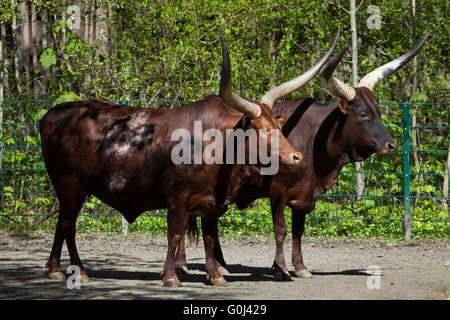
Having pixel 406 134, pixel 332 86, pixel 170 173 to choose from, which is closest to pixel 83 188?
pixel 170 173

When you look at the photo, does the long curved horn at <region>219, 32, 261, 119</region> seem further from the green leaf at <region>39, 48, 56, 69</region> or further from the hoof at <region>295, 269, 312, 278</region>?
the green leaf at <region>39, 48, 56, 69</region>

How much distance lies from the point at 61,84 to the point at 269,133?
6885mm

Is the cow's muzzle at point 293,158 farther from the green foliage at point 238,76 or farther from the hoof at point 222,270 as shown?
the green foliage at point 238,76

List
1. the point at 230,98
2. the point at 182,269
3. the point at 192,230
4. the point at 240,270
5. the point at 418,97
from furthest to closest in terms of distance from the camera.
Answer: the point at 418,97, the point at 192,230, the point at 240,270, the point at 182,269, the point at 230,98

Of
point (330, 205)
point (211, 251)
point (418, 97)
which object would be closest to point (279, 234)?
point (211, 251)

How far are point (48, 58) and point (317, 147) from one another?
250 inches

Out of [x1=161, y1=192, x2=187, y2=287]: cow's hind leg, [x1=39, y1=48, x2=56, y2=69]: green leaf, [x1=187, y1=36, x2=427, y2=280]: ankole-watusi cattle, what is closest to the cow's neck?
[x1=187, y1=36, x2=427, y2=280]: ankole-watusi cattle

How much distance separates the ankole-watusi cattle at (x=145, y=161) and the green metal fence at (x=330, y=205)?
3.25 metres

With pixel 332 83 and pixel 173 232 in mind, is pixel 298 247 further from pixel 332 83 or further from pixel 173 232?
pixel 332 83

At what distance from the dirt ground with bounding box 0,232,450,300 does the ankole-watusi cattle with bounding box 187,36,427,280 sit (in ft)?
2.04

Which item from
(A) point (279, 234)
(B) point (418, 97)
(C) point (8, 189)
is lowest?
(A) point (279, 234)

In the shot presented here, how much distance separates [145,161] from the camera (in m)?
7.88

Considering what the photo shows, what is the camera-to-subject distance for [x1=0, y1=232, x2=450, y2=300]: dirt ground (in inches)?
288

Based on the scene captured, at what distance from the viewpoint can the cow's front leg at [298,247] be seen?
856 cm
